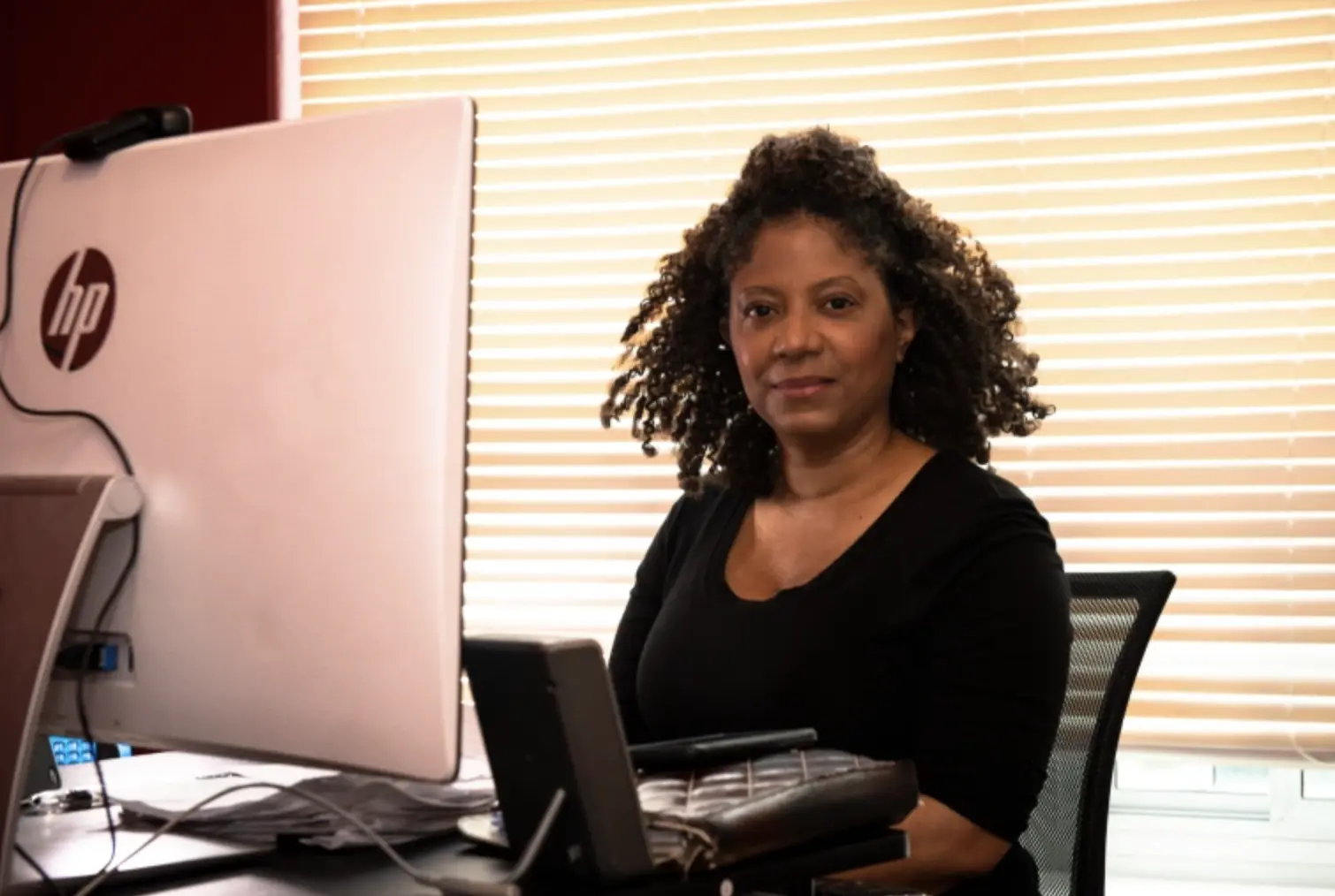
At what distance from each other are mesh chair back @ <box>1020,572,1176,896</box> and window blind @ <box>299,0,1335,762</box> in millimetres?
654

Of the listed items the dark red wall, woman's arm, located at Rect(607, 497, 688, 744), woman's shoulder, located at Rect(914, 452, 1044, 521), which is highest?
the dark red wall

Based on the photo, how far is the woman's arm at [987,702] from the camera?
1401 millimetres

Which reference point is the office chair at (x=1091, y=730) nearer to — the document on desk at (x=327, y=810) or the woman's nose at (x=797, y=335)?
the woman's nose at (x=797, y=335)

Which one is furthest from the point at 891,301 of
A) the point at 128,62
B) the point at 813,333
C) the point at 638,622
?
the point at 128,62

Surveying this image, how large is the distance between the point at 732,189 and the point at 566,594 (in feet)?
2.76

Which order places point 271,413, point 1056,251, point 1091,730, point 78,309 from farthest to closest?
point 1056,251
point 1091,730
point 78,309
point 271,413

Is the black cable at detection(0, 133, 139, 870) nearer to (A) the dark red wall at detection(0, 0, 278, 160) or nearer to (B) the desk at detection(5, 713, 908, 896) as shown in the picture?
(B) the desk at detection(5, 713, 908, 896)

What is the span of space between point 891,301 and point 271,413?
3.64ft

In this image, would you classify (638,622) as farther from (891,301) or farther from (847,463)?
(891,301)

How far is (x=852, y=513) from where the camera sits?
1803 millimetres

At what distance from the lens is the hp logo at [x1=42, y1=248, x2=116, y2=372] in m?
1.00

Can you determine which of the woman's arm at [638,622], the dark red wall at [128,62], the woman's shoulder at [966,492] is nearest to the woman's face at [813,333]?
the woman's shoulder at [966,492]

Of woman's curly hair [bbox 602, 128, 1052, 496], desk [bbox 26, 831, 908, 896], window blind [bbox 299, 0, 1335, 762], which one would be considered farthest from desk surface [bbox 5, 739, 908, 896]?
window blind [bbox 299, 0, 1335, 762]

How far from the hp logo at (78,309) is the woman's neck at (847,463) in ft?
3.40
